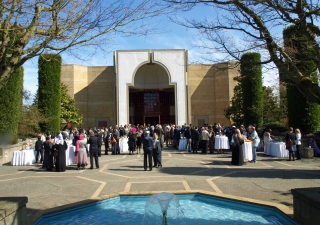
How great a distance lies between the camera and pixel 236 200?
23.6ft

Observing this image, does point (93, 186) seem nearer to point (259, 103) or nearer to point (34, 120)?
point (34, 120)

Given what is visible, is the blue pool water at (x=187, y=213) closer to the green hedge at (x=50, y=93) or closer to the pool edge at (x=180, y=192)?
the pool edge at (x=180, y=192)

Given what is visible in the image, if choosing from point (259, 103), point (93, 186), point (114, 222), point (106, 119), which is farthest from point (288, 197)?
point (106, 119)

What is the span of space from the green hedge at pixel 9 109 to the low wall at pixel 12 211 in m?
14.6

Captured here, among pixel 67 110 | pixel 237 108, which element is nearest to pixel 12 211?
pixel 237 108

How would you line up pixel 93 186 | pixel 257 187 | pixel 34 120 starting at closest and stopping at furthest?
pixel 257 187 → pixel 93 186 → pixel 34 120

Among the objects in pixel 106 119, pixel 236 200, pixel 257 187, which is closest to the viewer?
pixel 236 200

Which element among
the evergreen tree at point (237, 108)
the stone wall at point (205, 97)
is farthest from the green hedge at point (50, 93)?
the stone wall at point (205, 97)

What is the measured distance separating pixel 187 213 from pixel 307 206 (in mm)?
2627

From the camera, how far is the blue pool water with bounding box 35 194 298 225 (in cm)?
623

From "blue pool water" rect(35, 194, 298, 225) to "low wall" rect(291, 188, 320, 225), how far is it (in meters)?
0.30

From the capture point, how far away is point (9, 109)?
60.6 feet

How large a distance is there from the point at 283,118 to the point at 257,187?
874 inches

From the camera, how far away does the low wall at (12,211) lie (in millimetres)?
4582
